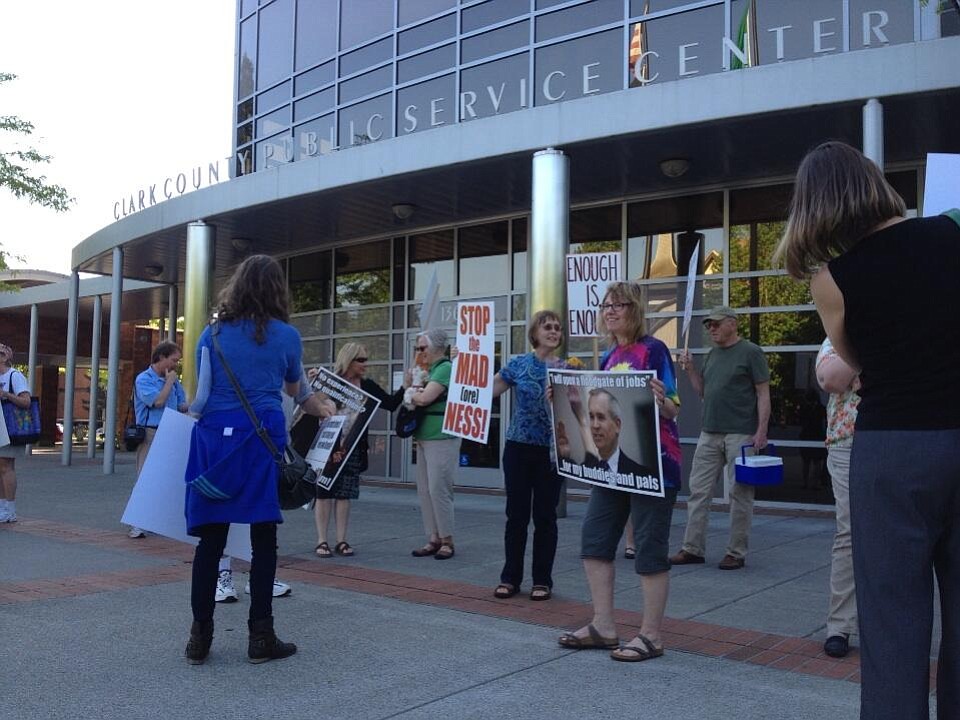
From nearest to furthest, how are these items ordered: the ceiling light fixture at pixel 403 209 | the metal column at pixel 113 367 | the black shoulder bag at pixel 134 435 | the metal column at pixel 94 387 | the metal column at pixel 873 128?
the metal column at pixel 873 128 → the black shoulder bag at pixel 134 435 → the ceiling light fixture at pixel 403 209 → the metal column at pixel 113 367 → the metal column at pixel 94 387

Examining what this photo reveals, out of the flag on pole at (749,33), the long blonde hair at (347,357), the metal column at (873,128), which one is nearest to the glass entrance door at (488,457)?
the flag on pole at (749,33)

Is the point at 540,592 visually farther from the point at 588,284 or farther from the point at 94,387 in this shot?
the point at 94,387

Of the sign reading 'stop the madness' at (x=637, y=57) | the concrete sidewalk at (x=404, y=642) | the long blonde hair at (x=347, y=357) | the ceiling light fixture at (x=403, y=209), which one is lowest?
the concrete sidewalk at (x=404, y=642)

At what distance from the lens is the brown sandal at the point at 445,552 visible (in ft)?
22.8

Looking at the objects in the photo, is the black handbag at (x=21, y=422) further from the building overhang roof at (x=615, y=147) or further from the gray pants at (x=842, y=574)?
the gray pants at (x=842, y=574)

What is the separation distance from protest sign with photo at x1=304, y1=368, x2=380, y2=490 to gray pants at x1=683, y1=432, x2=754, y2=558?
8.21ft

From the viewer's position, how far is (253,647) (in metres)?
4.14

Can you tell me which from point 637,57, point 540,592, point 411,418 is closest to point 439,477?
point 411,418

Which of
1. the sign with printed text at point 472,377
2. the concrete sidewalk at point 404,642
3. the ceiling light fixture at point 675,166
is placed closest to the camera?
the concrete sidewalk at point 404,642

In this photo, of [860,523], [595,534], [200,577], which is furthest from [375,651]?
[860,523]

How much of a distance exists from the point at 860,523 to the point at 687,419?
9394 mm

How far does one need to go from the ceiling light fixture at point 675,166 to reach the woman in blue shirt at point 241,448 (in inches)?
280

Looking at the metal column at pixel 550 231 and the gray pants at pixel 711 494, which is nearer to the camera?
the gray pants at pixel 711 494

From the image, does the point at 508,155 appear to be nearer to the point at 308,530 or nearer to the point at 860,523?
the point at 308,530
